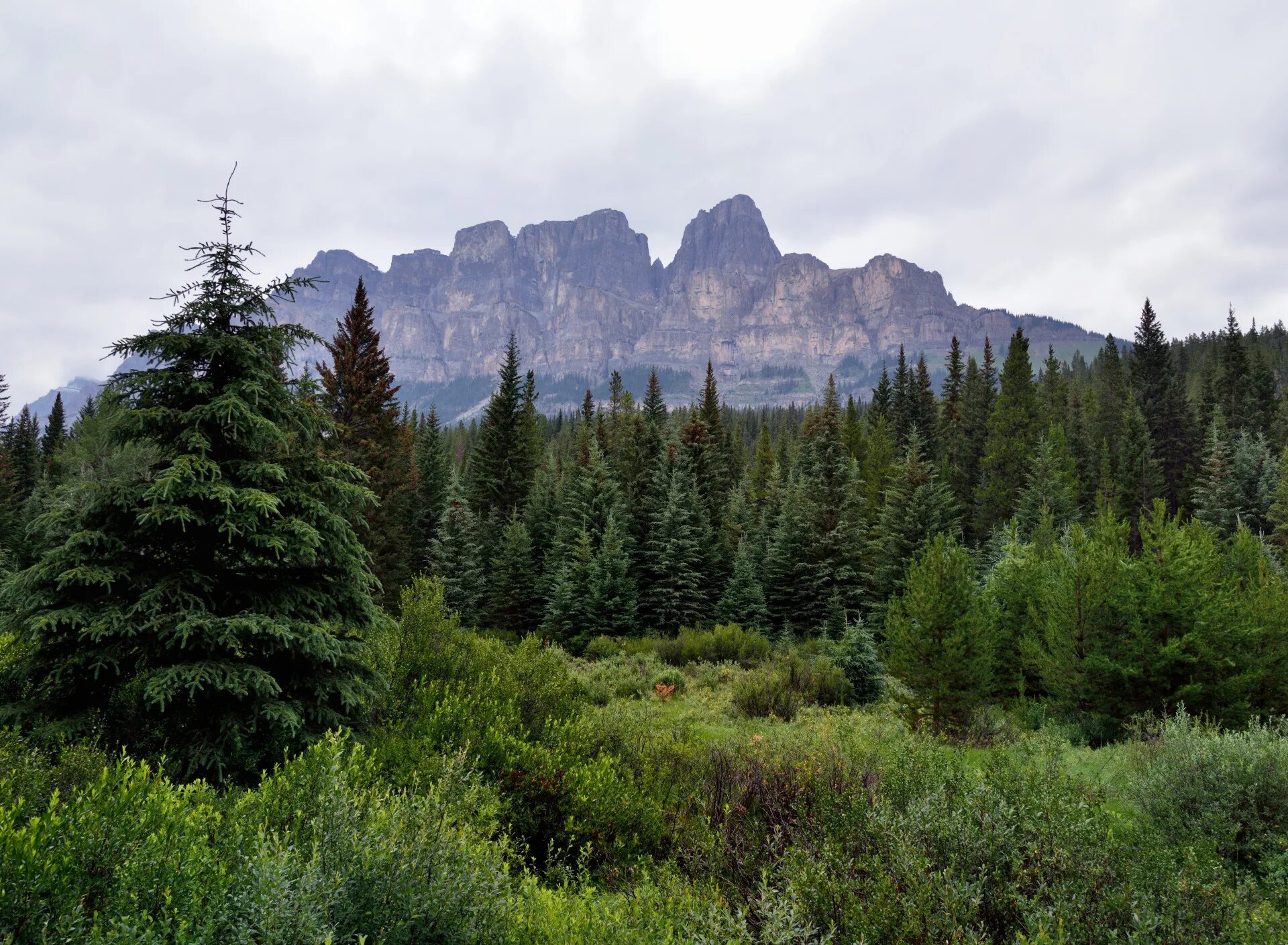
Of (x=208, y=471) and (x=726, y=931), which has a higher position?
(x=208, y=471)

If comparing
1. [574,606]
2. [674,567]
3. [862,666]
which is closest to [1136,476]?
[674,567]

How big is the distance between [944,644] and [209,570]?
12.8 metres

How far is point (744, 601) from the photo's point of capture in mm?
29031

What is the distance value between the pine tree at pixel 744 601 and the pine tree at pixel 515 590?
382 inches

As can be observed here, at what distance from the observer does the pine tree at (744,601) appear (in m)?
28.6

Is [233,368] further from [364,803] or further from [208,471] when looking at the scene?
[364,803]

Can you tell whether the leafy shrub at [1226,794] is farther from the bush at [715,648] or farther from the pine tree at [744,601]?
the pine tree at [744,601]

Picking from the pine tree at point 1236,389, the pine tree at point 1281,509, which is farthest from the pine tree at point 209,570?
the pine tree at point 1236,389

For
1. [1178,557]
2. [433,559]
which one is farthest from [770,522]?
[1178,557]

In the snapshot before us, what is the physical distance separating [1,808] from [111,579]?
11.4ft

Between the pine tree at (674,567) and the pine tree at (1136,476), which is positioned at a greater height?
the pine tree at (1136,476)

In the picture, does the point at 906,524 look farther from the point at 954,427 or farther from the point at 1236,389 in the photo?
the point at 1236,389

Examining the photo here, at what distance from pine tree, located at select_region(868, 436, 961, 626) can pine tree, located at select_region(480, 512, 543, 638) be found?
670 inches

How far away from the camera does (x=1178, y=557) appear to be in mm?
11516
